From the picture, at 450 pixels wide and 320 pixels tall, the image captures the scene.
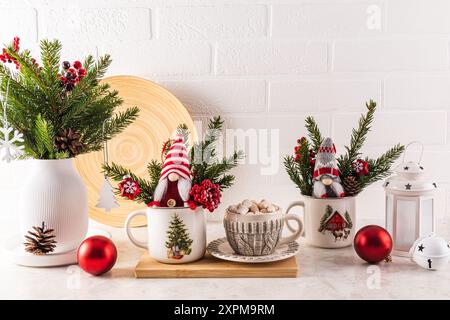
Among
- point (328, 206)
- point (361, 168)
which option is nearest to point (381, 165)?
point (361, 168)

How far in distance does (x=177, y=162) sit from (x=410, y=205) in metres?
0.46

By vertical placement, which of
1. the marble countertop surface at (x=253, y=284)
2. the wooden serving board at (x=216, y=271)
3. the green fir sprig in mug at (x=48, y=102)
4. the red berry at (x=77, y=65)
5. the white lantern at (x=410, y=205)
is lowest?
the marble countertop surface at (x=253, y=284)

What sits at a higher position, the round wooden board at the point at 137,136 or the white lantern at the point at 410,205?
the round wooden board at the point at 137,136

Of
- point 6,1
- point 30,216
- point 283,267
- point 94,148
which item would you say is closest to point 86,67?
→ point 94,148

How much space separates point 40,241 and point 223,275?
1.15 feet

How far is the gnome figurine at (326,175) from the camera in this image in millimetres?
1210

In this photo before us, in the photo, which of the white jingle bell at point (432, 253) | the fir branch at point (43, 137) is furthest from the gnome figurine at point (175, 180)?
the white jingle bell at point (432, 253)

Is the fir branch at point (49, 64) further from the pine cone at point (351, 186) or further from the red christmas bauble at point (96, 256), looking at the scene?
the pine cone at point (351, 186)

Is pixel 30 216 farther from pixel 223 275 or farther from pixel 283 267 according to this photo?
pixel 283 267

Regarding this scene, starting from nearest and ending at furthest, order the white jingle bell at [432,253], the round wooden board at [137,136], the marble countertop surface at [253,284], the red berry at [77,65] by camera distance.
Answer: the marble countertop surface at [253,284] < the white jingle bell at [432,253] < the red berry at [77,65] < the round wooden board at [137,136]

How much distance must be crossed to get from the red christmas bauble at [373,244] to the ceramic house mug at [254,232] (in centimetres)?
15

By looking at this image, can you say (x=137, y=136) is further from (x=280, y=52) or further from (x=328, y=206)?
(x=328, y=206)

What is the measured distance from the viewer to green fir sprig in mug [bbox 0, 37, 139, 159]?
3.61ft

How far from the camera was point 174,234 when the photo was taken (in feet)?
3.51
